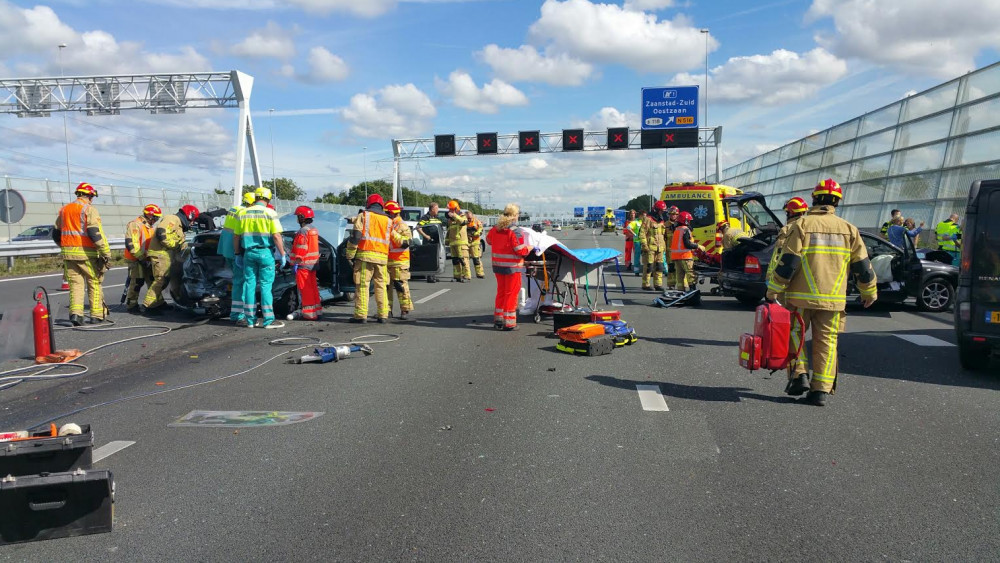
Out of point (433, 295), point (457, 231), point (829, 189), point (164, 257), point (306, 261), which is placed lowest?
point (433, 295)

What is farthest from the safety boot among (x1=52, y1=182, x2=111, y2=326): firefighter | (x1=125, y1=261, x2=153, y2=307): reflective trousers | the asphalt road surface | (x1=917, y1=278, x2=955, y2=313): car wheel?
(x1=125, y1=261, x2=153, y2=307): reflective trousers

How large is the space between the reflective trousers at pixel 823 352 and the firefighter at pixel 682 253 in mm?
7895

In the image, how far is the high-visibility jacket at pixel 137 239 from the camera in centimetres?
1105

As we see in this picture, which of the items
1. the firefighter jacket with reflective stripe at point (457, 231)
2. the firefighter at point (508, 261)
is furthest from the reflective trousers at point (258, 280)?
the firefighter jacket with reflective stripe at point (457, 231)

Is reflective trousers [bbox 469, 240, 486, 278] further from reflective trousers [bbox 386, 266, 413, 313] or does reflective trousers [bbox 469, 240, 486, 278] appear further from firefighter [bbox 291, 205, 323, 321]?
firefighter [bbox 291, 205, 323, 321]

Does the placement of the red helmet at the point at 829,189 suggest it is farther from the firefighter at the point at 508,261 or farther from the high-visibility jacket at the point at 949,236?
the high-visibility jacket at the point at 949,236

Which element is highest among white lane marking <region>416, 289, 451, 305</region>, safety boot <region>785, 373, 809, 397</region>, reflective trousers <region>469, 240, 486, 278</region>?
safety boot <region>785, 373, 809, 397</region>

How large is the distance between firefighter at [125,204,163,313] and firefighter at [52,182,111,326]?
2.11 feet

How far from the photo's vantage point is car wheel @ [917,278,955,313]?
12.5 meters

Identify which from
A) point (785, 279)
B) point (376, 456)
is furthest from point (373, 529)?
point (785, 279)

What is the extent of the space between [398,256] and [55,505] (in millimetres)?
7847

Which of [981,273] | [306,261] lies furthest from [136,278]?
[981,273]

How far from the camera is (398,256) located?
11227mm

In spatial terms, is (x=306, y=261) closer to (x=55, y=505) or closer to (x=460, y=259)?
(x=460, y=259)
